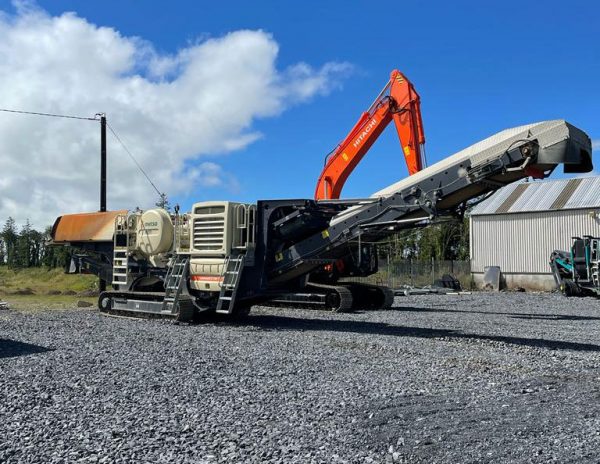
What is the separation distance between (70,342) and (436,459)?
746 centimetres

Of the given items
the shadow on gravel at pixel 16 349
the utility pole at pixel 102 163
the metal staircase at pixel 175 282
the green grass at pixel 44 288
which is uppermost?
the utility pole at pixel 102 163

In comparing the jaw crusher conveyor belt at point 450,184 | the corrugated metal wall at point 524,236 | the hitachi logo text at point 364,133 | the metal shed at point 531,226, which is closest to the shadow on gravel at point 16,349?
the jaw crusher conveyor belt at point 450,184

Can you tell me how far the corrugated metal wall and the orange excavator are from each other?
16.7 metres

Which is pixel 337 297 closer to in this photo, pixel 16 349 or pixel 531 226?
pixel 16 349

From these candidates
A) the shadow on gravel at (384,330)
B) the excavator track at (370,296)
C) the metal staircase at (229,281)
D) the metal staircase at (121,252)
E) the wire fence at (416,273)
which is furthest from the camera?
the wire fence at (416,273)

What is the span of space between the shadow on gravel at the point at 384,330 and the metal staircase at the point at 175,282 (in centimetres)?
173

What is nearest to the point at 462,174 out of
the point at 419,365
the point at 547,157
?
the point at 547,157

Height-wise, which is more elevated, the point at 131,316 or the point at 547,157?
the point at 547,157

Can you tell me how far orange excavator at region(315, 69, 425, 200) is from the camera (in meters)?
17.5

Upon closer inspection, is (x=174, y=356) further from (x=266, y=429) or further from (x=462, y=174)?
(x=462, y=174)

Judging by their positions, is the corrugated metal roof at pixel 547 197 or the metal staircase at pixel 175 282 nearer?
the metal staircase at pixel 175 282

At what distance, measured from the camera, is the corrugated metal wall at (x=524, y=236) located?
31.1 m

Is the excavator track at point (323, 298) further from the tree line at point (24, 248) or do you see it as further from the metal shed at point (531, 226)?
the tree line at point (24, 248)

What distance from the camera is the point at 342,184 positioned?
63.6ft
